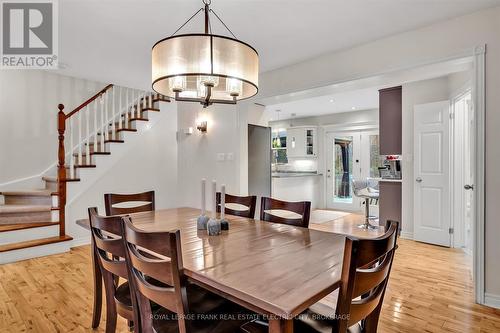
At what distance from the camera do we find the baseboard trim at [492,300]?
7.61 feet

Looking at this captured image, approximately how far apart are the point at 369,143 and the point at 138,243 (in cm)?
641

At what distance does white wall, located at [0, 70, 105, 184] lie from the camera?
409cm

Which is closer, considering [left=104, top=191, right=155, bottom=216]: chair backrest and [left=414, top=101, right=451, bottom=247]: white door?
[left=104, top=191, right=155, bottom=216]: chair backrest

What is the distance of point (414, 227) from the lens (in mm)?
4242

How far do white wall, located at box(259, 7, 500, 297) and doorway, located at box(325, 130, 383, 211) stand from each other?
385cm

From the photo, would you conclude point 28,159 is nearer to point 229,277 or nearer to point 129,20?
point 129,20

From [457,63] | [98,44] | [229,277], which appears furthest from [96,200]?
[457,63]

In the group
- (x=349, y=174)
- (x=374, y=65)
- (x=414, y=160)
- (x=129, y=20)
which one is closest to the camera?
(x=129, y=20)

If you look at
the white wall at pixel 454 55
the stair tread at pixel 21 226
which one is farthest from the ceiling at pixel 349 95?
the stair tread at pixel 21 226

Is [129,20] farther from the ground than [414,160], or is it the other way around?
[129,20]

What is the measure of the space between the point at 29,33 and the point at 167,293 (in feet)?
10.6

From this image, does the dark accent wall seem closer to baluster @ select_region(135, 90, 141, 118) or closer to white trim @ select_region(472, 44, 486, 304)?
white trim @ select_region(472, 44, 486, 304)

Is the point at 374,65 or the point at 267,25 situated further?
the point at 374,65

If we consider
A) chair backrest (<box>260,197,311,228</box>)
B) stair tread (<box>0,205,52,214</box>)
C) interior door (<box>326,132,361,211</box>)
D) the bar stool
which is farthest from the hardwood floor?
interior door (<box>326,132,361,211</box>)
